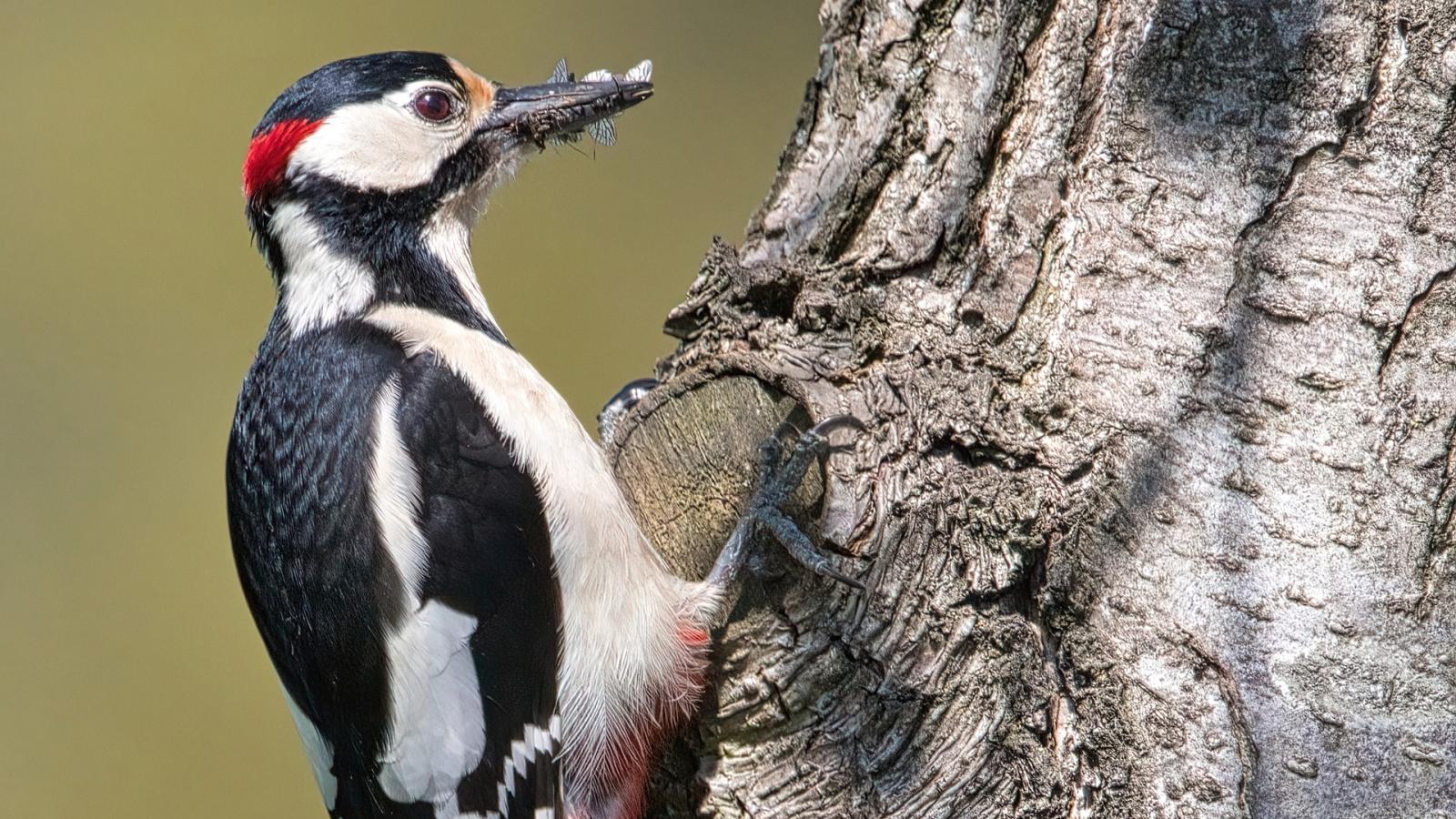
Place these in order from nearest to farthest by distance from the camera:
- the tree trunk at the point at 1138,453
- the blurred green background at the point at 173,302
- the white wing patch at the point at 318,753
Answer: the tree trunk at the point at 1138,453
the white wing patch at the point at 318,753
the blurred green background at the point at 173,302

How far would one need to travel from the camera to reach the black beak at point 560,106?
2.08 meters

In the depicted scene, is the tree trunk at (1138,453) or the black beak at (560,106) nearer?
the tree trunk at (1138,453)

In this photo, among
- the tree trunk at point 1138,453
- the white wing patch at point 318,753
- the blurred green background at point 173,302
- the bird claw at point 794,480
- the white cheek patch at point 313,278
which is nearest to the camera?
the tree trunk at point 1138,453

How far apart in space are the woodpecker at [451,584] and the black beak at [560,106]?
0.41m

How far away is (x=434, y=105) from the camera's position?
80.3 inches

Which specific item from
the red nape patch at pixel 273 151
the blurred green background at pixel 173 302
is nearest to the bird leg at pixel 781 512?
the red nape patch at pixel 273 151

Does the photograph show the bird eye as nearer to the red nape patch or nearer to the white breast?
the red nape patch

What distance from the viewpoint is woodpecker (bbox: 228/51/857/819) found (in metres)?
1.68

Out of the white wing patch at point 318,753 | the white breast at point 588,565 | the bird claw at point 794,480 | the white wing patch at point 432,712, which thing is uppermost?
the bird claw at point 794,480

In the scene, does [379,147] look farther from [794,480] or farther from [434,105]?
[794,480]

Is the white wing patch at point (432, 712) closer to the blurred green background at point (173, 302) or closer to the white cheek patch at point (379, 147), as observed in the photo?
the white cheek patch at point (379, 147)

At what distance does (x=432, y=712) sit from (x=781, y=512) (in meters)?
0.58

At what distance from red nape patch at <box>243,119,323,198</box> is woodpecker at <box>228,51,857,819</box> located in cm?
30

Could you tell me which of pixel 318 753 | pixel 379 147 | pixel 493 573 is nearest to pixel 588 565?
pixel 493 573
